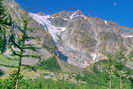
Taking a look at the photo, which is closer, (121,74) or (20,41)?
(20,41)

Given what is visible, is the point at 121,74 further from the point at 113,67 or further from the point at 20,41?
the point at 20,41

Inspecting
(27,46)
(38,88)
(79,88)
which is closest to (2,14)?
(27,46)

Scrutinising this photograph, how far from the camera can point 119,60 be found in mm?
61125

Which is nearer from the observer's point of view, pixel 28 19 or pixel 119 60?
pixel 28 19

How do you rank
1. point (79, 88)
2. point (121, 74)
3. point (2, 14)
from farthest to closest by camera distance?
point (79, 88) → point (121, 74) → point (2, 14)

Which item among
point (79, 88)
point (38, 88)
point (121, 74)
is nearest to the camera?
point (121, 74)

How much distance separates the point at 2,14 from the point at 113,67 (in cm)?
3888

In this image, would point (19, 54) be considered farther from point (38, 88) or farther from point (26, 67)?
point (38, 88)

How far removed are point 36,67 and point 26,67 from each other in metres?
1.04

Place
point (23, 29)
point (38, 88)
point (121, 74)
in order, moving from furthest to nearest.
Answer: point (38, 88) < point (121, 74) < point (23, 29)

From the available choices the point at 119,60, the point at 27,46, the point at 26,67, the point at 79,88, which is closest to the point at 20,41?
the point at 27,46

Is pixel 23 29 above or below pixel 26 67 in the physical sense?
above

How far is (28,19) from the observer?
1198 inches

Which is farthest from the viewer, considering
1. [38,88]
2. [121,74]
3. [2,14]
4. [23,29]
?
[38,88]
